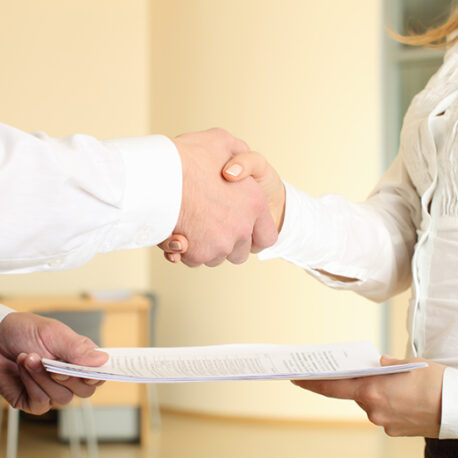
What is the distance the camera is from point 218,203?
3.60ft

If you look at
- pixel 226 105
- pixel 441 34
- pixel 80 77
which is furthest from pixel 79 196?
pixel 80 77

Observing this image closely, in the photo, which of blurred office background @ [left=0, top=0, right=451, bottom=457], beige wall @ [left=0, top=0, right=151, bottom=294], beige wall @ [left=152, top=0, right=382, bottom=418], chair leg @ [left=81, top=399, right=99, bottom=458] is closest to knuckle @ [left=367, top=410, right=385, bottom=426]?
chair leg @ [left=81, top=399, right=99, bottom=458]

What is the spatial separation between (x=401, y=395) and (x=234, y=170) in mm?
Answer: 428

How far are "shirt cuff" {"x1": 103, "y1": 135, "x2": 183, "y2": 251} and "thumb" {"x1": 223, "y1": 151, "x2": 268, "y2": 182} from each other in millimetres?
120

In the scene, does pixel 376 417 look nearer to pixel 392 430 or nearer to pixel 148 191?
pixel 392 430

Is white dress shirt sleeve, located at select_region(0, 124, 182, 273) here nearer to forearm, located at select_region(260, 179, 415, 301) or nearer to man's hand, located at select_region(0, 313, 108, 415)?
man's hand, located at select_region(0, 313, 108, 415)

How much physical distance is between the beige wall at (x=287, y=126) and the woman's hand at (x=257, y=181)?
325 cm

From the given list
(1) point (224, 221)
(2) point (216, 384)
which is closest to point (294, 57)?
(2) point (216, 384)

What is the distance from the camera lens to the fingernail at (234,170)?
111 cm

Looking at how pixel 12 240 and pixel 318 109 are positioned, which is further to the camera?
pixel 318 109

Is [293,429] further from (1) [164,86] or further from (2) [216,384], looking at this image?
(1) [164,86]

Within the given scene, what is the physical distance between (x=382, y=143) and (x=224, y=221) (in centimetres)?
366

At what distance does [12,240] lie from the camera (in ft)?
2.73

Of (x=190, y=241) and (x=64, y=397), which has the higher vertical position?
(x=190, y=241)
